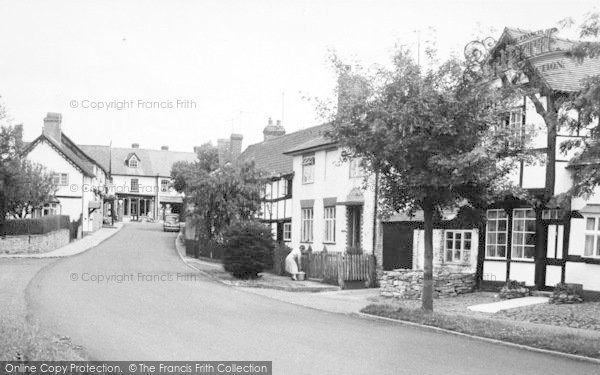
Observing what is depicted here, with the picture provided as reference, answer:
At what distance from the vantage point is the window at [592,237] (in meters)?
18.5

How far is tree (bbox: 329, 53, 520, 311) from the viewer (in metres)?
15.1

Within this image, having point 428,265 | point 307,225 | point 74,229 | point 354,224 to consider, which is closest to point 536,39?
point 428,265

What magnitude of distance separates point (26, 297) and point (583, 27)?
1485 cm

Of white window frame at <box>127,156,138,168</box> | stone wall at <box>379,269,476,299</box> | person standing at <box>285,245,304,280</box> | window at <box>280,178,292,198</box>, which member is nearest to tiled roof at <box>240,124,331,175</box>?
window at <box>280,178,292,198</box>

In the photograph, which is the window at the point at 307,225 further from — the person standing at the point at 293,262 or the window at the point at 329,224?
the person standing at the point at 293,262

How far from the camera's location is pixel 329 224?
101 feet

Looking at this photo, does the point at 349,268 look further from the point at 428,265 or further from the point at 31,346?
the point at 31,346

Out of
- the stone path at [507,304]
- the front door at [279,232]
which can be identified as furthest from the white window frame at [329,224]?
the stone path at [507,304]

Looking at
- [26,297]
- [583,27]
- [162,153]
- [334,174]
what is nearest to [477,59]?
[583,27]

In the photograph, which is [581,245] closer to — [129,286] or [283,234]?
[129,286]

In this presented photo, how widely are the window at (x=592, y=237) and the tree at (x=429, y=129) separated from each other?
386 cm

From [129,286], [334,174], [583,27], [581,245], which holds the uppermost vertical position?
[583,27]

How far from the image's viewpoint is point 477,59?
50.5 feet

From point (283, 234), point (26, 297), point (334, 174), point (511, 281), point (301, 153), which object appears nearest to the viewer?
point (26, 297)
